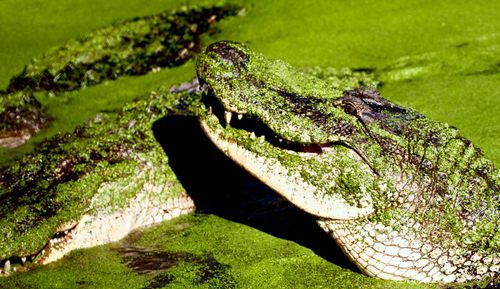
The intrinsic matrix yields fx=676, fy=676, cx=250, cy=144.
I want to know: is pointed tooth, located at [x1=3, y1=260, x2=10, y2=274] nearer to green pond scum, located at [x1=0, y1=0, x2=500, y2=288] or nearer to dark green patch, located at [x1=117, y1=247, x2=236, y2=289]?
green pond scum, located at [x1=0, y1=0, x2=500, y2=288]

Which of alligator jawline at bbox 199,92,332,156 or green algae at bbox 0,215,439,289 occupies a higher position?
alligator jawline at bbox 199,92,332,156

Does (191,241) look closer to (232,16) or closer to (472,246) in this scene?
(472,246)

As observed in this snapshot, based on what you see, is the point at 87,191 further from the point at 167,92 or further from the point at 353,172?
the point at 353,172

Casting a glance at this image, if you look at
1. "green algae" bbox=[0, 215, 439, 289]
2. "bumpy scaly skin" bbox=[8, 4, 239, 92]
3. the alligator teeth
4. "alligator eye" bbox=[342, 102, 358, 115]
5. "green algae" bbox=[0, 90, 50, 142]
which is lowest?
"green algae" bbox=[0, 215, 439, 289]

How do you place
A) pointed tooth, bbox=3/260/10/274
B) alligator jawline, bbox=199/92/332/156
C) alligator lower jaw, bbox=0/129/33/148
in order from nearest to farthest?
alligator jawline, bbox=199/92/332/156
pointed tooth, bbox=3/260/10/274
alligator lower jaw, bbox=0/129/33/148

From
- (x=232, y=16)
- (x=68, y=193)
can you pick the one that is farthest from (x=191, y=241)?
(x=232, y=16)

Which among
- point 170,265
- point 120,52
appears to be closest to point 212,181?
point 170,265

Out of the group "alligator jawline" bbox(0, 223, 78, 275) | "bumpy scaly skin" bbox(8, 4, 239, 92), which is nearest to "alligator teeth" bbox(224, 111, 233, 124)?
"alligator jawline" bbox(0, 223, 78, 275)

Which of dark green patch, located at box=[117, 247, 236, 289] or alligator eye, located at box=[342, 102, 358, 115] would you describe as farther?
dark green patch, located at box=[117, 247, 236, 289]

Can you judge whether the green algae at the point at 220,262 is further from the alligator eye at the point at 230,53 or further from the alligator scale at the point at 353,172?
the alligator eye at the point at 230,53
